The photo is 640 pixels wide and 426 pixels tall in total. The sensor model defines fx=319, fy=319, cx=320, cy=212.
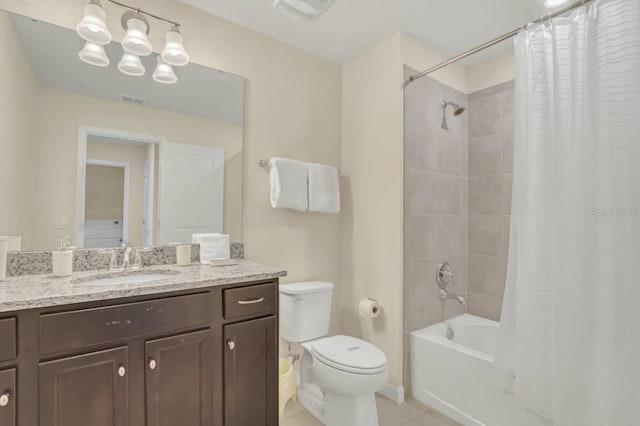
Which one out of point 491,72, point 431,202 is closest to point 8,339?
point 431,202

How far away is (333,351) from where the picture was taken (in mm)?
1812

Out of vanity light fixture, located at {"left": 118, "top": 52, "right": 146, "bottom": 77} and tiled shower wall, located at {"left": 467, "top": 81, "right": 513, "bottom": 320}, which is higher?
vanity light fixture, located at {"left": 118, "top": 52, "right": 146, "bottom": 77}

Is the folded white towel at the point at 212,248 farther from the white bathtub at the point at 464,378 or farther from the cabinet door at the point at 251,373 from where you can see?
the white bathtub at the point at 464,378

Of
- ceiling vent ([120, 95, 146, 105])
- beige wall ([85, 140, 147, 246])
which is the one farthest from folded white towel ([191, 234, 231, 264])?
ceiling vent ([120, 95, 146, 105])

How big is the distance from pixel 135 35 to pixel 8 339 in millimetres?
1434

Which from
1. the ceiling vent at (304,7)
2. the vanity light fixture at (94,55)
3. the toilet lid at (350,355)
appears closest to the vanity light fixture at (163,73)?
the vanity light fixture at (94,55)

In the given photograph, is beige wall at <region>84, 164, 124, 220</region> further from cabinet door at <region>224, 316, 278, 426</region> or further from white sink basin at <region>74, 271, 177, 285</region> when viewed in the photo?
cabinet door at <region>224, 316, 278, 426</region>

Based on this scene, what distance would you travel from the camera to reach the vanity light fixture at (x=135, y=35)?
161 cm

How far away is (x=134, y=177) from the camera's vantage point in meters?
1.76

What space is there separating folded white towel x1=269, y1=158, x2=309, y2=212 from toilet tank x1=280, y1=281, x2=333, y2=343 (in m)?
0.56

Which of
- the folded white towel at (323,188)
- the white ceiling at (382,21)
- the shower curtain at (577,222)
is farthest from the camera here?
the folded white towel at (323,188)

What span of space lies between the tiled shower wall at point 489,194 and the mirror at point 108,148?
6.25ft

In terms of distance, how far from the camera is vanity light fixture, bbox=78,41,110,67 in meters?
1.58

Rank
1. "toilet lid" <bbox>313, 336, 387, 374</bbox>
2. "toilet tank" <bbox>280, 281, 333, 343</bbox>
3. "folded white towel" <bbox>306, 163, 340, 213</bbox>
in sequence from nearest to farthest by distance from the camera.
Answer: "toilet lid" <bbox>313, 336, 387, 374</bbox> → "toilet tank" <bbox>280, 281, 333, 343</bbox> → "folded white towel" <bbox>306, 163, 340, 213</bbox>
